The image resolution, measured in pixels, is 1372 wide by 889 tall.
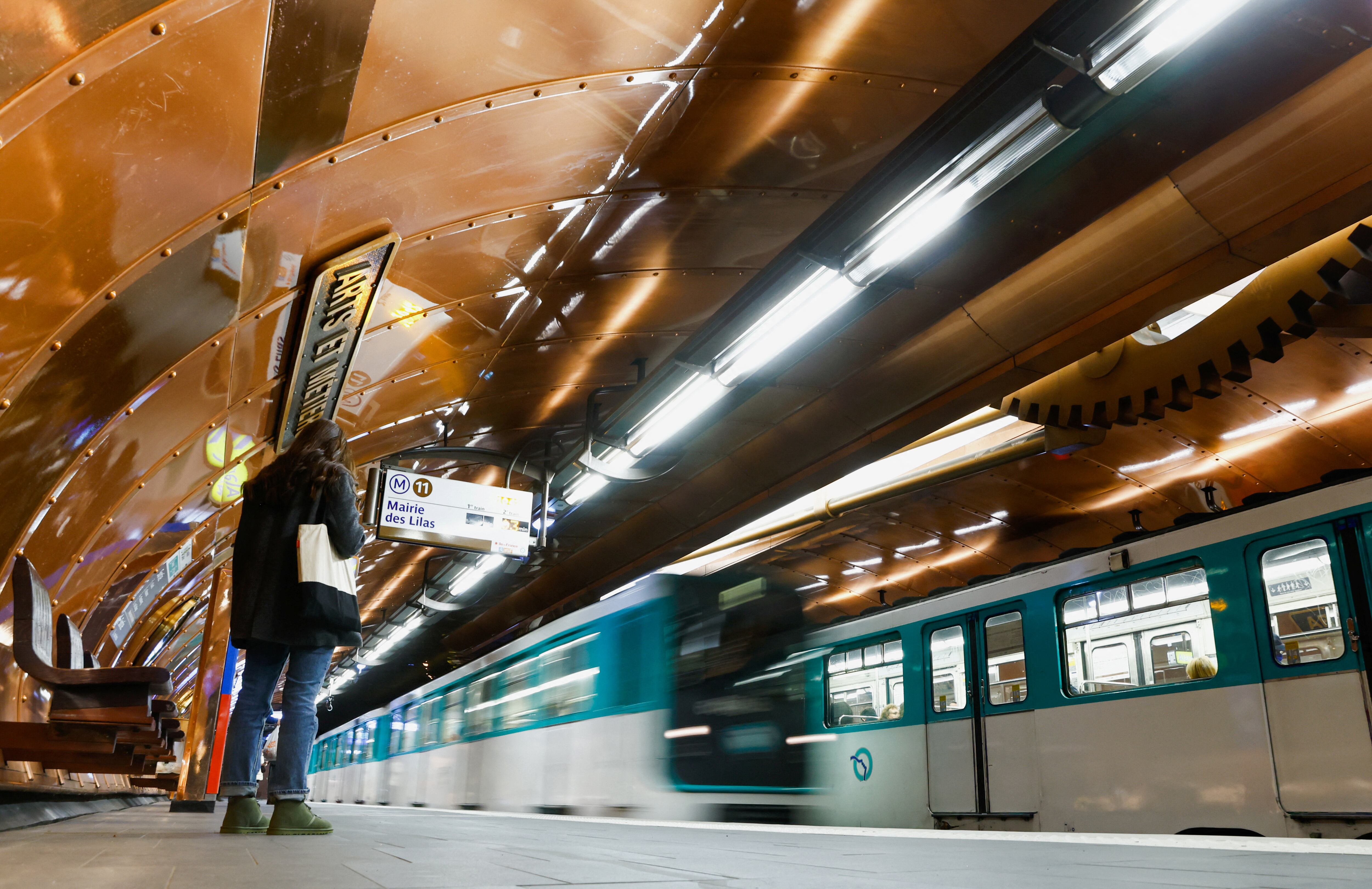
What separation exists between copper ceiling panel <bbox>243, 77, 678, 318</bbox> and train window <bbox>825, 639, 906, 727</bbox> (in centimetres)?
577

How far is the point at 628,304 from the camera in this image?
23.9 ft

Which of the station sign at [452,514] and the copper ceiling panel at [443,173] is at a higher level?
the copper ceiling panel at [443,173]

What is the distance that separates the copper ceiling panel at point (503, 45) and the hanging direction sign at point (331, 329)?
43.5 inches

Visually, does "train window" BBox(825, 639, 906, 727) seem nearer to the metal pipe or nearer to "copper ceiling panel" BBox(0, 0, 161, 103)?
the metal pipe

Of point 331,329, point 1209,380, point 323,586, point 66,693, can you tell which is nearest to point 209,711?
point 331,329

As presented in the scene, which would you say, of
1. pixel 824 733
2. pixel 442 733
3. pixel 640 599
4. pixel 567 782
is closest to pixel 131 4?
pixel 640 599

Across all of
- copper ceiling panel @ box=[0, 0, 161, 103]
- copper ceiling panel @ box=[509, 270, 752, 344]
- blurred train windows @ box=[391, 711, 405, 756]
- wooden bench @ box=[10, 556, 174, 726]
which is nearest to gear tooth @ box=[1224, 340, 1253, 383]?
copper ceiling panel @ box=[509, 270, 752, 344]

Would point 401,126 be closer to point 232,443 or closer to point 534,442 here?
point 232,443

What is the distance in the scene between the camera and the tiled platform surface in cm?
175

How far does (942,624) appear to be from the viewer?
836 centimetres

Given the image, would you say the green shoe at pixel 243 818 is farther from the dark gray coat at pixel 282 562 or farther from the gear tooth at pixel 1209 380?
the gear tooth at pixel 1209 380

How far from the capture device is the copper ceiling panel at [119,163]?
9.84ft

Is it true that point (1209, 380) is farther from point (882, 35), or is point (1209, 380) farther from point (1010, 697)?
point (882, 35)

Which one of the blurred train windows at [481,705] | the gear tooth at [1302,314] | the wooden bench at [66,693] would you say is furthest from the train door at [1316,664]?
the blurred train windows at [481,705]
